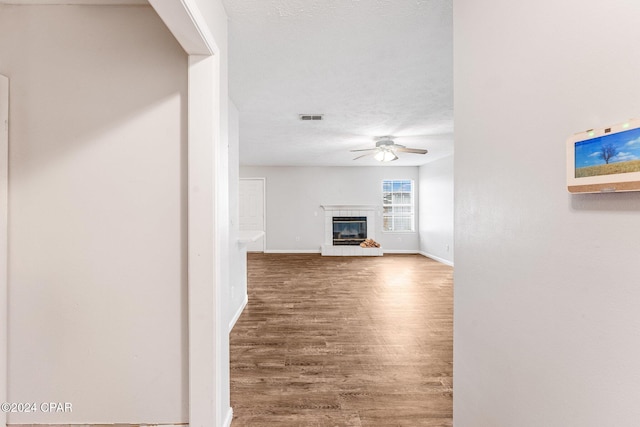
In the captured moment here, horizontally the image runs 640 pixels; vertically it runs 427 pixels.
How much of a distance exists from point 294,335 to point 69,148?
2.40m

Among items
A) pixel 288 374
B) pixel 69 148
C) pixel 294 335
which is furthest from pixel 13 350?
pixel 294 335

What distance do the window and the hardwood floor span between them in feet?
12.0

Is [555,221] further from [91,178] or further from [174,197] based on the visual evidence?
[91,178]

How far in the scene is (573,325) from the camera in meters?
0.80

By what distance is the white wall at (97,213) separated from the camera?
5.48 ft

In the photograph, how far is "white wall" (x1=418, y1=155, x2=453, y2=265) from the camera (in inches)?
263

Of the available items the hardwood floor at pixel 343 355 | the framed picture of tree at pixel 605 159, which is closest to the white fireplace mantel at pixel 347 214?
the hardwood floor at pixel 343 355

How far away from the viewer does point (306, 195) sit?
8.43 meters

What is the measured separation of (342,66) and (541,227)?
2.08m

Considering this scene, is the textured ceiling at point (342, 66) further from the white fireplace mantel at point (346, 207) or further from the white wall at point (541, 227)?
the white fireplace mantel at point (346, 207)

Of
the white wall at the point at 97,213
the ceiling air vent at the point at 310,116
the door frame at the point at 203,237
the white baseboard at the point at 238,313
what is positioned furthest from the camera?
the ceiling air vent at the point at 310,116

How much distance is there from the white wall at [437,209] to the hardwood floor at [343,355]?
6.92ft

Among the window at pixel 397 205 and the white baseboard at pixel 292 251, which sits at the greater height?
the window at pixel 397 205

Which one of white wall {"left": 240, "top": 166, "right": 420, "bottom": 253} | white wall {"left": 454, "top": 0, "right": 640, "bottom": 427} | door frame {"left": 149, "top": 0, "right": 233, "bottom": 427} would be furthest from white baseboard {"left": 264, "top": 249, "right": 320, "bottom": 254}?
white wall {"left": 454, "top": 0, "right": 640, "bottom": 427}
